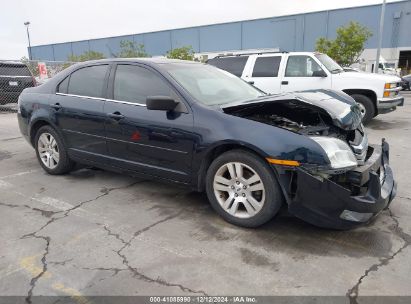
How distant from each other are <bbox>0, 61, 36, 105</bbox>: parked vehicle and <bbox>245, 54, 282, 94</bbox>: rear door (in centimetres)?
777

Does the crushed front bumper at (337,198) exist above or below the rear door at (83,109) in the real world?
below

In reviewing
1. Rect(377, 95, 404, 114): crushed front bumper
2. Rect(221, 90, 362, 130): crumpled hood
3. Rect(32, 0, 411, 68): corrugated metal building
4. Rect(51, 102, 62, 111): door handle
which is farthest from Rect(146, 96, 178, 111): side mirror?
Rect(32, 0, 411, 68): corrugated metal building

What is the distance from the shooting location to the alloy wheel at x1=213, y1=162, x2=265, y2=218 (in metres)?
3.31

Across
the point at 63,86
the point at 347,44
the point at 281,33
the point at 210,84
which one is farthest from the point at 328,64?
the point at 281,33

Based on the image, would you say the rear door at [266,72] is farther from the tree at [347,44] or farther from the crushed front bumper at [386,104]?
the tree at [347,44]

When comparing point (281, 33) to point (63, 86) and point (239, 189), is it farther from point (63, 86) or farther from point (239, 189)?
point (239, 189)

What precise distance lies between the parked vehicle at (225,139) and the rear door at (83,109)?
14 mm

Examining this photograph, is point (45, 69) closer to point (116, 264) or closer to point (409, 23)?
point (116, 264)

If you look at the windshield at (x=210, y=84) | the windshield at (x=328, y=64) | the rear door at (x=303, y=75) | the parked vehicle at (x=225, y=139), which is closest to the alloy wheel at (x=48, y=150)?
the parked vehicle at (x=225, y=139)

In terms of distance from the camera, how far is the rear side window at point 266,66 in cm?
920

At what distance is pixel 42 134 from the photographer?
17.0 feet

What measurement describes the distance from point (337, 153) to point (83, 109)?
304 cm

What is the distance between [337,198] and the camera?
296 cm

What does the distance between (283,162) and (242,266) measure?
922mm
